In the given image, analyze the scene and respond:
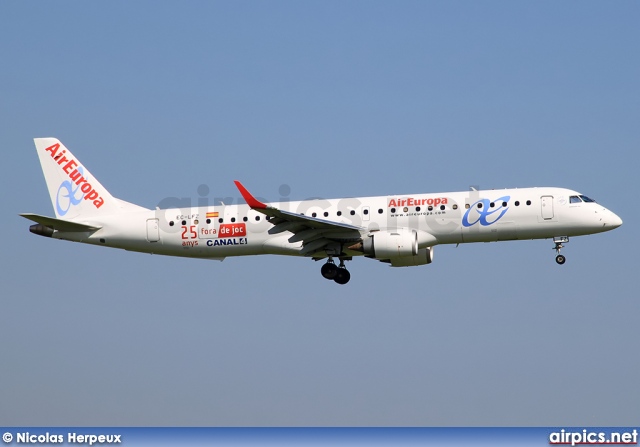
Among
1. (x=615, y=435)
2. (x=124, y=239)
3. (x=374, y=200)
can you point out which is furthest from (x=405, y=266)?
(x=615, y=435)

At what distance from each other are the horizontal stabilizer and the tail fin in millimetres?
1370

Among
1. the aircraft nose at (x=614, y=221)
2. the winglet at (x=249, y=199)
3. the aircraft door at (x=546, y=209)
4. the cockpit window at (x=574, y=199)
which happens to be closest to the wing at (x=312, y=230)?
the winglet at (x=249, y=199)

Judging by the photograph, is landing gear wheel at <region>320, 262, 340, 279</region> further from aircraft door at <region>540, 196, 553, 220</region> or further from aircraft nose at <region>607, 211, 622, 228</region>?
aircraft nose at <region>607, 211, 622, 228</region>

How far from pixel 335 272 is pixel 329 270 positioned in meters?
0.29

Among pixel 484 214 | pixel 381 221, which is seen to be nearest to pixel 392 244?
pixel 381 221

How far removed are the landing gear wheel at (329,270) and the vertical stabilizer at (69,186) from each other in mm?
10801

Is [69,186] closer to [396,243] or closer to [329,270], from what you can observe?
[329,270]

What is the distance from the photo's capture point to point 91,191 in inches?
2194

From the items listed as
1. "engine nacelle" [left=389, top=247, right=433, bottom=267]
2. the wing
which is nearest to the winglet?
the wing

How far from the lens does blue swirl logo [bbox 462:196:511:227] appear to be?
49.5 meters

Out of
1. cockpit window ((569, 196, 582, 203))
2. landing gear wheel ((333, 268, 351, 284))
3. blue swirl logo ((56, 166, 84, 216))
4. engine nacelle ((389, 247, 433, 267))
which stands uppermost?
blue swirl logo ((56, 166, 84, 216))

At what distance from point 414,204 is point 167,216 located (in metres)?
11.9

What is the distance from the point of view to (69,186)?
184ft

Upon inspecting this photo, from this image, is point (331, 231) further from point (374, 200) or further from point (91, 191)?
point (91, 191)
